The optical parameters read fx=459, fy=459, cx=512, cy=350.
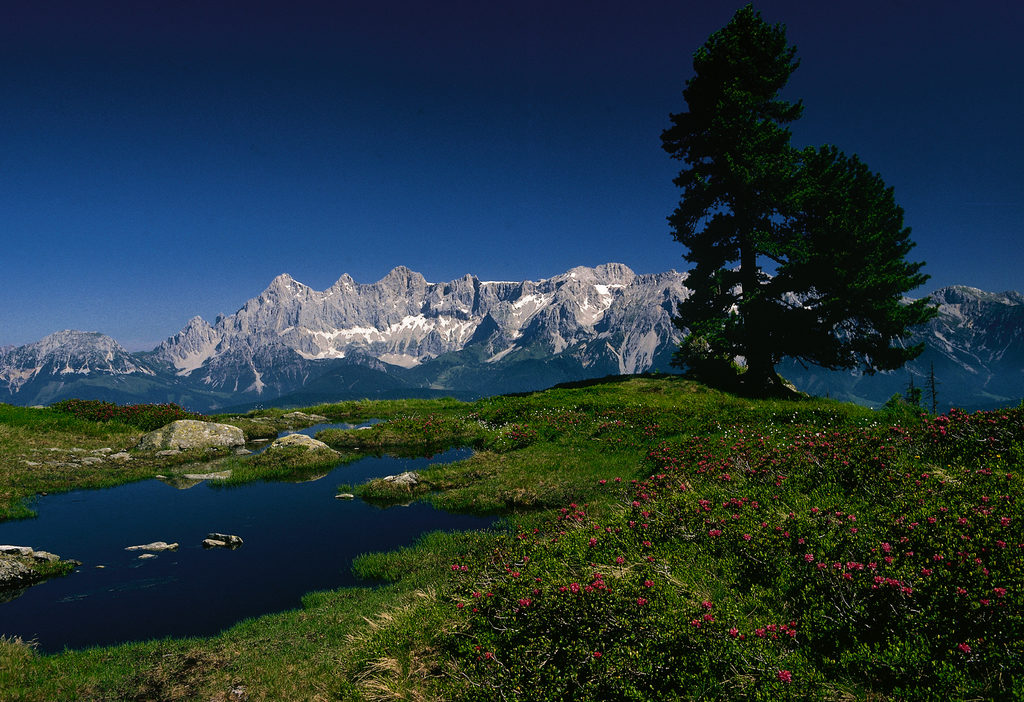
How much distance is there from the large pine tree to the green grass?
2320cm

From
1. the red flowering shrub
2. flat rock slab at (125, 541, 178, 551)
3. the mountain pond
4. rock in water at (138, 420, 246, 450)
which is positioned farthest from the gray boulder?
rock in water at (138, 420, 246, 450)

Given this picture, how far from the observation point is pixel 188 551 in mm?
13922

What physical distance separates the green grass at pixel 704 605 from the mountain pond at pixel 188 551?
1012 millimetres

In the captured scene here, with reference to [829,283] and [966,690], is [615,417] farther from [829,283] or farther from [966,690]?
[966,690]

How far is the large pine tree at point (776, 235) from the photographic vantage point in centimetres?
3288

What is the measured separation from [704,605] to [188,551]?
1483cm

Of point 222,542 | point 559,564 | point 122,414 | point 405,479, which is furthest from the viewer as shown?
point 122,414

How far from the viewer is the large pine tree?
32875 mm

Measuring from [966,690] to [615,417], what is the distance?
23.3 meters

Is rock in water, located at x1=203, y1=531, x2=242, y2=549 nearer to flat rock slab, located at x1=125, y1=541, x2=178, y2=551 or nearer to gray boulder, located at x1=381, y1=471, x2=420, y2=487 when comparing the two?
flat rock slab, located at x1=125, y1=541, x2=178, y2=551

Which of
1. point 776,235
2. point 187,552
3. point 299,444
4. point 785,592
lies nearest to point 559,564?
point 785,592

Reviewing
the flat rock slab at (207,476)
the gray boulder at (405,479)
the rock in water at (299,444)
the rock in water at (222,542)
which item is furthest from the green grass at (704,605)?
the rock in water at (299,444)

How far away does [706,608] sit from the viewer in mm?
6285

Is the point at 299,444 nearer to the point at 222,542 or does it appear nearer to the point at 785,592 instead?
the point at 222,542
